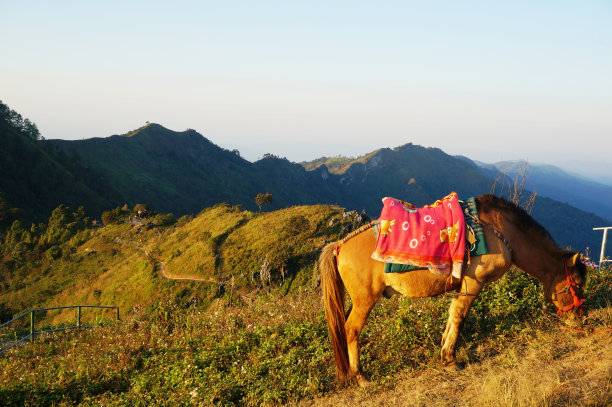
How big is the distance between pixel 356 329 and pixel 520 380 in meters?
1.87

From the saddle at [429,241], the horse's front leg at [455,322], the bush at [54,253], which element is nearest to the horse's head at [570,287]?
the horse's front leg at [455,322]

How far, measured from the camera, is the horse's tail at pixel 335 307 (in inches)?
194

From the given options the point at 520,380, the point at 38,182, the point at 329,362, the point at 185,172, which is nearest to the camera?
the point at 520,380

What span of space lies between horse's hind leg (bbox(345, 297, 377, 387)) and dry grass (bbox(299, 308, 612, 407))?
0.18 meters

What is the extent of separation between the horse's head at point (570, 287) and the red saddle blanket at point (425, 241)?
67.5 inches

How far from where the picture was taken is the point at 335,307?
499cm

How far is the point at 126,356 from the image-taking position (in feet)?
22.5

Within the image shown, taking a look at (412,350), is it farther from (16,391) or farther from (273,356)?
(16,391)

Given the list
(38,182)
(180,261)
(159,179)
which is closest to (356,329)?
(180,261)

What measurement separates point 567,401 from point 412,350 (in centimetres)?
203

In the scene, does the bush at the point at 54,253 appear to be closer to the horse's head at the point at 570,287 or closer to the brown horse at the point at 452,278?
the brown horse at the point at 452,278

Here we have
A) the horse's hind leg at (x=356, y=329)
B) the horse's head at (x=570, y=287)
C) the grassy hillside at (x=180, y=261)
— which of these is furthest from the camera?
the grassy hillside at (x=180, y=261)

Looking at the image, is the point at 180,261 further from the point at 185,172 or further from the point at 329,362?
the point at 185,172

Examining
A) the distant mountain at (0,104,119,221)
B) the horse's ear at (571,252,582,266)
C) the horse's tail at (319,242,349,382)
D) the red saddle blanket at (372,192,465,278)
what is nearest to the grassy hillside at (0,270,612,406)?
the horse's tail at (319,242,349,382)
